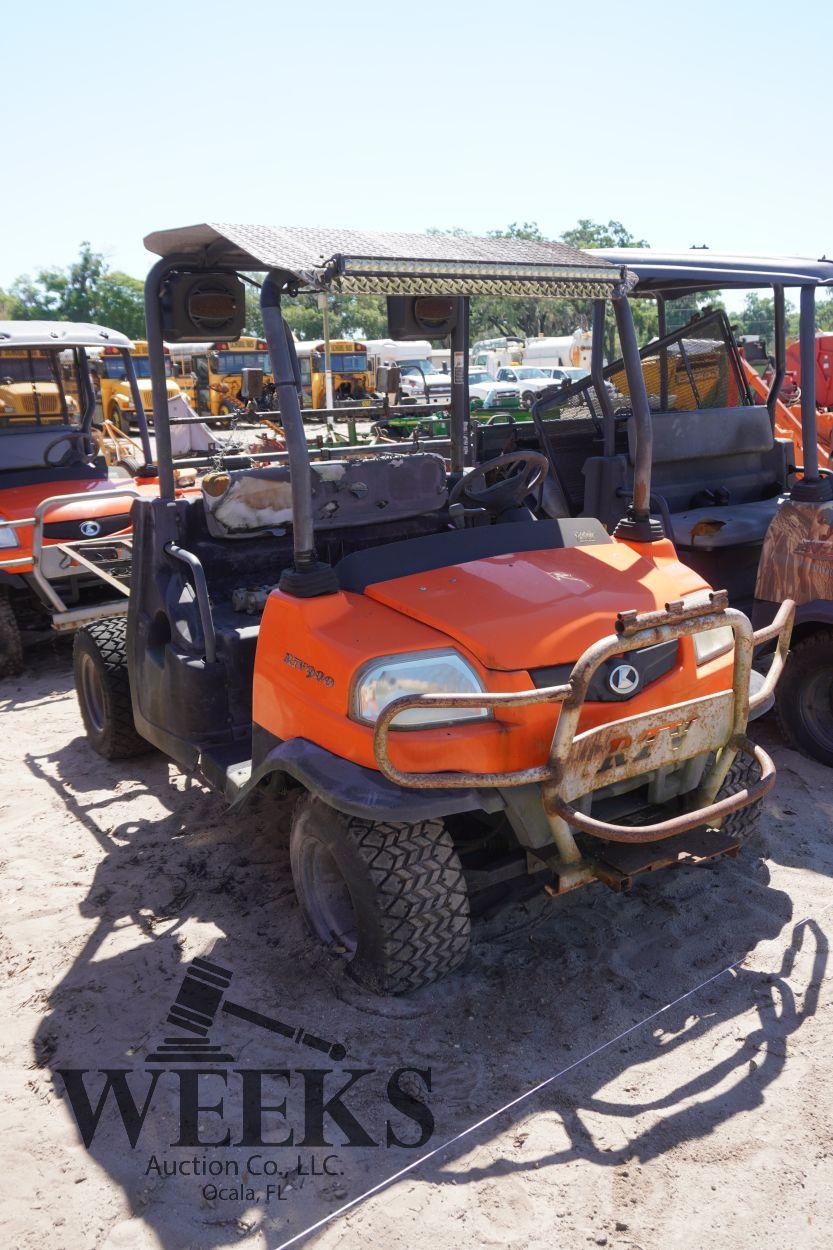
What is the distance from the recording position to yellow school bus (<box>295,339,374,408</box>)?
2511 centimetres

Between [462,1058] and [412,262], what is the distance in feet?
7.68

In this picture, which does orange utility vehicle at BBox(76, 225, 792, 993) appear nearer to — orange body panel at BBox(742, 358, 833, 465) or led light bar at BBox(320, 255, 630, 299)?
led light bar at BBox(320, 255, 630, 299)

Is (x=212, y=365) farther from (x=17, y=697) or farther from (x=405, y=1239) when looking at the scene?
(x=405, y=1239)

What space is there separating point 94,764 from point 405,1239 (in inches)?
140

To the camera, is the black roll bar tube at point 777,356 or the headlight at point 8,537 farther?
the headlight at point 8,537

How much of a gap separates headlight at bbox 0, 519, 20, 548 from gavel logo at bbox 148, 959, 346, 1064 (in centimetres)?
446

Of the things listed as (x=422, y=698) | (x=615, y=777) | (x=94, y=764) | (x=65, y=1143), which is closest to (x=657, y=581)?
(x=615, y=777)

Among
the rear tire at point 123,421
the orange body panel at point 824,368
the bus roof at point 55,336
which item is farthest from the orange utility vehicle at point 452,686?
the rear tire at point 123,421

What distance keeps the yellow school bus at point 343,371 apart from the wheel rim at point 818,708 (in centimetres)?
2060

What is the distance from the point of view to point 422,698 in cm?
265

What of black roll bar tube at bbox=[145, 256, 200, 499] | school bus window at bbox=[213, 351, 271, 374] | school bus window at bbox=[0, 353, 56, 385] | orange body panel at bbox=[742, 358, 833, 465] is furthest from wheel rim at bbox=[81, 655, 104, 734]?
school bus window at bbox=[213, 351, 271, 374]

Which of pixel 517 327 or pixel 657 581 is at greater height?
pixel 517 327

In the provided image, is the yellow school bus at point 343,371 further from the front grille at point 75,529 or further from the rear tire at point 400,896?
the rear tire at point 400,896

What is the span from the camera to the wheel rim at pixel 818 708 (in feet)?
16.1
